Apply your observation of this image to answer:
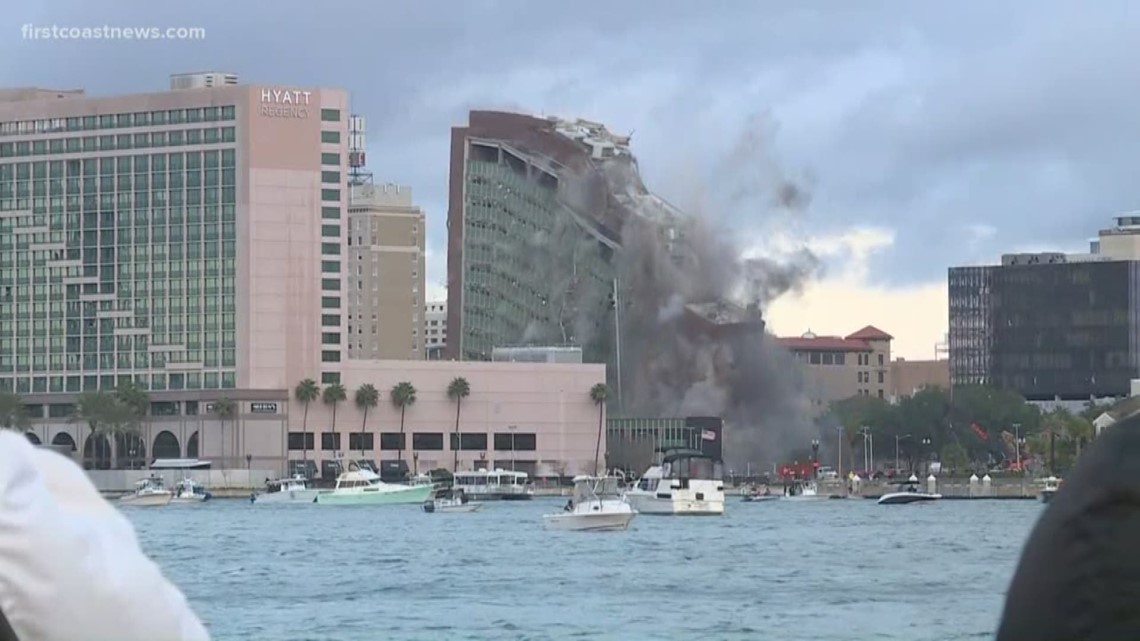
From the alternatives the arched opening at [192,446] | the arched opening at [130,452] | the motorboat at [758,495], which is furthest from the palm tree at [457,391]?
the arched opening at [130,452]

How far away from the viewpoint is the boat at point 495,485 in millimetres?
115250

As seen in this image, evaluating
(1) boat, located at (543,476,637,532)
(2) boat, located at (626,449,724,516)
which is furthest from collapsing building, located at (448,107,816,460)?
(1) boat, located at (543,476,637,532)

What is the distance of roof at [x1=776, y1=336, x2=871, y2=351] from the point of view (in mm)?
171500

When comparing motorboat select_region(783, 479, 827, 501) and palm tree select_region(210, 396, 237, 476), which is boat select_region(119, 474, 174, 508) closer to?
palm tree select_region(210, 396, 237, 476)

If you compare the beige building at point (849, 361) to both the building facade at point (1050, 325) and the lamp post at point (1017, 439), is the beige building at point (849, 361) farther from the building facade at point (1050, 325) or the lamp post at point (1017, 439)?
the lamp post at point (1017, 439)

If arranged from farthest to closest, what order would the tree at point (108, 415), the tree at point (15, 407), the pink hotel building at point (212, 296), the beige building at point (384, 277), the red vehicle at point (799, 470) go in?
the beige building at point (384, 277) → the red vehicle at point (799, 470) → the pink hotel building at point (212, 296) → the tree at point (15, 407) → the tree at point (108, 415)

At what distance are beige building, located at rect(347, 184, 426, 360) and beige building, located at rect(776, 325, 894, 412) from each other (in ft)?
87.7

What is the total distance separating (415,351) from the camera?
17475 centimetres

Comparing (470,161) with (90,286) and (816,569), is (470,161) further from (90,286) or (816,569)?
(816,569)

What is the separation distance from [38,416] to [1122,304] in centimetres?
6700

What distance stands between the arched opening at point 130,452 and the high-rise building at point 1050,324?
5658 centimetres

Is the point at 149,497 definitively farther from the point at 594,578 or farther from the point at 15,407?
the point at 594,578

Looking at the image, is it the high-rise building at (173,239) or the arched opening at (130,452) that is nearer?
the high-rise building at (173,239)

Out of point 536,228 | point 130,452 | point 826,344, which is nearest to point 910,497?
point 130,452
